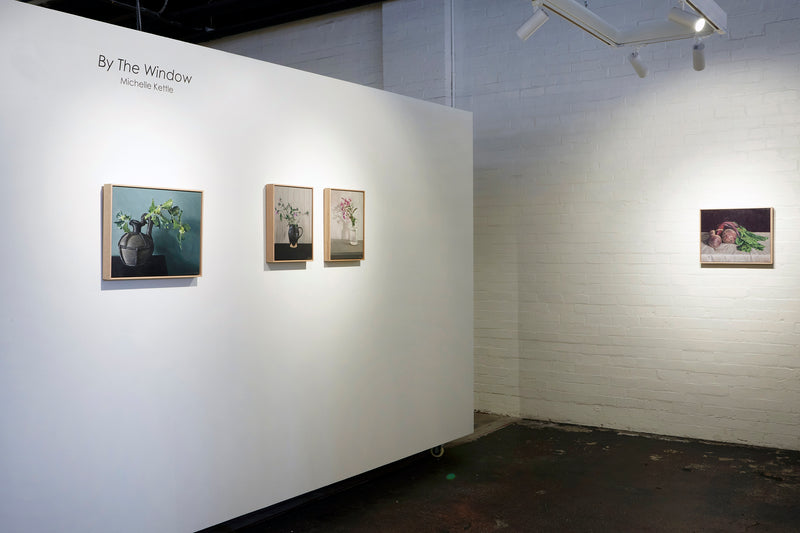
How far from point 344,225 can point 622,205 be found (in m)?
2.71

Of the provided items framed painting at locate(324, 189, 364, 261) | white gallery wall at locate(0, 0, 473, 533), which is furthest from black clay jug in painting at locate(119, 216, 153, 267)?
framed painting at locate(324, 189, 364, 261)

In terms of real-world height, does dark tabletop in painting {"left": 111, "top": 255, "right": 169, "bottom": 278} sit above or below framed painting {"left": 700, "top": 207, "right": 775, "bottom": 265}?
below

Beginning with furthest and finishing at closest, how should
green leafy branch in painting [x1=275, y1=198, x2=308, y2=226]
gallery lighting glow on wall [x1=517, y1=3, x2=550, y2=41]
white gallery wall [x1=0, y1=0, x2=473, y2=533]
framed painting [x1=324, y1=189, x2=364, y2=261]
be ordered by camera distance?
framed painting [x1=324, y1=189, x2=364, y2=261]
green leafy branch in painting [x1=275, y1=198, x2=308, y2=226]
gallery lighting glow on wall [x1=517, y1=3, x2=550, y2=41]
white gallery wall [x1=0, y1=0, x2=473, y2=533]

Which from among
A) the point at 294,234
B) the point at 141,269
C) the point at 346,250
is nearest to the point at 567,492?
the point at 346,250

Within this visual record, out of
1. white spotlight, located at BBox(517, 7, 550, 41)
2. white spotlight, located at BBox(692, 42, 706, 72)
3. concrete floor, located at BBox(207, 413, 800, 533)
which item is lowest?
concrete floor, located at BBox(207, 413, 800, 533)

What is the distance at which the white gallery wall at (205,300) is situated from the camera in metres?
2.98

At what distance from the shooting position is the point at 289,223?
13.0 ft

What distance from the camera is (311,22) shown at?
7.60 metres

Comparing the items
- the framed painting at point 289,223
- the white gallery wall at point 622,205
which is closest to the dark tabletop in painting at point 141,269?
Result: the framed painting at point 289,223

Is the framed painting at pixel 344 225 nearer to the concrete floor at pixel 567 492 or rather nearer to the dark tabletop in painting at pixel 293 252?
the dark tabletop in painting at pixel 293 252

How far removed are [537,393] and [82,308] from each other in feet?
14.0

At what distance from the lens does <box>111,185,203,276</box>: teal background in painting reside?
3.22 m

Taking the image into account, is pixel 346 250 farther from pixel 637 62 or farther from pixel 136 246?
pixel 637 62

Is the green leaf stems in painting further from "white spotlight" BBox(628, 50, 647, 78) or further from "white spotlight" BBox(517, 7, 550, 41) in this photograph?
"white spotlight" BBox(517, 7, 550, 41)
